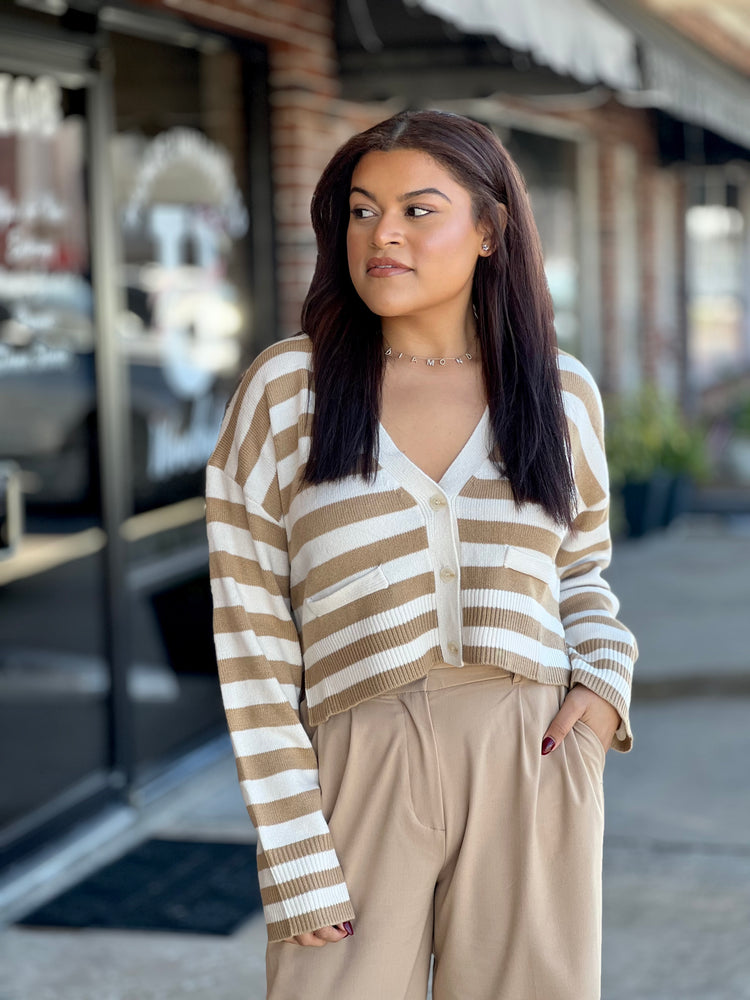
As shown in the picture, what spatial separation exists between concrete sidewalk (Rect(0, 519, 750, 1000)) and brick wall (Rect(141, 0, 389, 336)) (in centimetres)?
185

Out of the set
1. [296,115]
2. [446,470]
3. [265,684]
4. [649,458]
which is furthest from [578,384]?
[649,458]

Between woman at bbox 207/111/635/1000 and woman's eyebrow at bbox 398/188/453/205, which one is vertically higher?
woman's eyebrow at bbox 398/188/453/205

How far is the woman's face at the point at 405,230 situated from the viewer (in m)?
1.99

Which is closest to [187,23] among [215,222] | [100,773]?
[215,222]

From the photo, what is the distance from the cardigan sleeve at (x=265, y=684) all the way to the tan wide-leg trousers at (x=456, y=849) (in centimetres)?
5

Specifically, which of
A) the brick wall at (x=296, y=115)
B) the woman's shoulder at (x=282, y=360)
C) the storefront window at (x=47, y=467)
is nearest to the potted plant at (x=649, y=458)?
the brick wall at (x=296, y=115)

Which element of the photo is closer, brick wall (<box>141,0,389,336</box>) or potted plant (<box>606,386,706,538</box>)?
brick wall (<box>141,0,389,336</box>)

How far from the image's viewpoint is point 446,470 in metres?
2.03

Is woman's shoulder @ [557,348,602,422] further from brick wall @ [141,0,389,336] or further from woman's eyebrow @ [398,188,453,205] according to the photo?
brick wall @ [141,0,389,336]

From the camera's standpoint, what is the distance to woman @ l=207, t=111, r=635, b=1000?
6.50ft

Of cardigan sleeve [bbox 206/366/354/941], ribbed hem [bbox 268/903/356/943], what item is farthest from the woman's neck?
ribbed hem [bbox 268/903/356/943]

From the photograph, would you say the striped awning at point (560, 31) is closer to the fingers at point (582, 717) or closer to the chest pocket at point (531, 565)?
the chest pocket at point (531, 565)

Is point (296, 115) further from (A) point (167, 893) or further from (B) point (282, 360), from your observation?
(B) point (282, 360)

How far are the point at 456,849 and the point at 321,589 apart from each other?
404 millimetres
